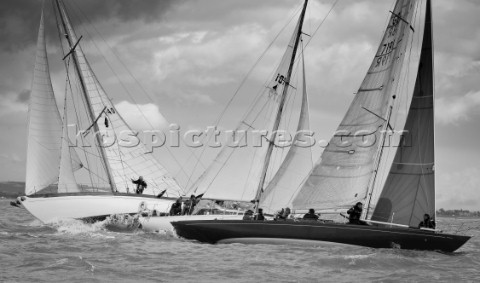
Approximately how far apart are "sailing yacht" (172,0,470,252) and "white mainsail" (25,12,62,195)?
13685mm

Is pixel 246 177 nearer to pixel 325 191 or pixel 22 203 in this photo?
pixel 325 191

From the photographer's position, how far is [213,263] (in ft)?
79.2

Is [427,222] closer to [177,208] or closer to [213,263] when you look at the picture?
[213,263]

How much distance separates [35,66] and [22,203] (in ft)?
26.1

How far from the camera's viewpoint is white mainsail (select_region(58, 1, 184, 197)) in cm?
4298

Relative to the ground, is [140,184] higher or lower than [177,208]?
higher

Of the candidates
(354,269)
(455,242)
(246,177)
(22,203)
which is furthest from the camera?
(22,203)

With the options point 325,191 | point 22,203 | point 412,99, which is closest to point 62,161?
point 22,203

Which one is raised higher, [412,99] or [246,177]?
[412,99]

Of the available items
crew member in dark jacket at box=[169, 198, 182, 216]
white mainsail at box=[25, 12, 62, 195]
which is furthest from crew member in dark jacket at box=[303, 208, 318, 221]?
white mainsail at box=[25, 12, 62, 195]

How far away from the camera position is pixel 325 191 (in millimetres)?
29281

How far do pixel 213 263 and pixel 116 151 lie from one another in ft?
67.1

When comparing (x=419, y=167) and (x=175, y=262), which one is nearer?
(x=175, y=262)

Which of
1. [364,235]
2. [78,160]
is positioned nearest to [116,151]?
[78,160]
